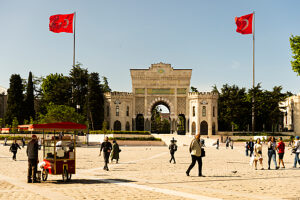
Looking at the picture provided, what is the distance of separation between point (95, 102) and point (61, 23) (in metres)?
17.9

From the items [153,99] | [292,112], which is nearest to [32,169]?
[153,99]

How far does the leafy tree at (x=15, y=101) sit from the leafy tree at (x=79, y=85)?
30.5 ft

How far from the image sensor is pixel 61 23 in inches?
2122

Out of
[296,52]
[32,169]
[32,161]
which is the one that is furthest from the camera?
[296,52]

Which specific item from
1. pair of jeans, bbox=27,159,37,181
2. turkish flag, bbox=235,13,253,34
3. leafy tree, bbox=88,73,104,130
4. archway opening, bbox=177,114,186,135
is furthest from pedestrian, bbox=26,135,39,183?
archway opening, bbox=177,114,186,135

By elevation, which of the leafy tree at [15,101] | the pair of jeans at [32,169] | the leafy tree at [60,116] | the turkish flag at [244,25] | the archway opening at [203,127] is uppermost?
the turkish flag at [244,25]

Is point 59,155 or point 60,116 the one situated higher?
point 60,116

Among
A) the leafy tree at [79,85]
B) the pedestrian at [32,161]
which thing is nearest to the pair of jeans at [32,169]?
the pedestrian at [32,161]

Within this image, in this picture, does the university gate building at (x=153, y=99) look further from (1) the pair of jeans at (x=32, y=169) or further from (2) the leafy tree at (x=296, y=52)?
(1) the pair of jeans at (x=32, y=169)

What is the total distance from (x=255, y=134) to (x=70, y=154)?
51.5m

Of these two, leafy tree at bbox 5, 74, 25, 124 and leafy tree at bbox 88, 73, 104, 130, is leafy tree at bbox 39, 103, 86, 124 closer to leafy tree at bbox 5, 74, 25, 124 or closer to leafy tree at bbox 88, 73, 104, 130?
leafy tree at bbox 88, 73, 104, 130

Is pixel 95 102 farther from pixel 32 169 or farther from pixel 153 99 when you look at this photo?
pixel 32 169

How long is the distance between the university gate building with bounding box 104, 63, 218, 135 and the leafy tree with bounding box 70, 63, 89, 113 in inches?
175

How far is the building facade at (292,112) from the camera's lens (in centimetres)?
6481
